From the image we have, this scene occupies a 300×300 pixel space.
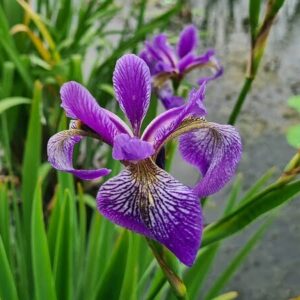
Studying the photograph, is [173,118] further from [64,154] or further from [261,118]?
[261,118]

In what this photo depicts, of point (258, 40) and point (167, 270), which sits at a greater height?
point (258, 40)

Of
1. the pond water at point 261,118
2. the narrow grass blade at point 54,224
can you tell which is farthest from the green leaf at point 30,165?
the pond water at point 261,118

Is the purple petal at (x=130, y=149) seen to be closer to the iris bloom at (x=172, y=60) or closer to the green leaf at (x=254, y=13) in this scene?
the green leaf at (x=254, y=13)

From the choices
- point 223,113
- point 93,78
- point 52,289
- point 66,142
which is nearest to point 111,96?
point 93,78

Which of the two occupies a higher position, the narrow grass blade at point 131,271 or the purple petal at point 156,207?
the purple petal at point 156,207

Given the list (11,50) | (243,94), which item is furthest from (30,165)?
(11,50)

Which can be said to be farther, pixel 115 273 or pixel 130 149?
pixel 115 273

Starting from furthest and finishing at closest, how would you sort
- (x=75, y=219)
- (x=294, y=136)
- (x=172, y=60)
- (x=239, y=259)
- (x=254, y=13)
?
(x=172, y=60) → (x=239, y=259) → (x=75, y=219) → (x=294, y=136) → (x=254, y=13)

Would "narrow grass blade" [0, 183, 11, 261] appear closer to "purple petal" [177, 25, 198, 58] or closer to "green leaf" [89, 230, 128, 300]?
"green leaf" [89, 230, 128, 300]

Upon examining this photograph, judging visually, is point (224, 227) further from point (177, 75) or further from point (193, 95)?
point (177, 75)
